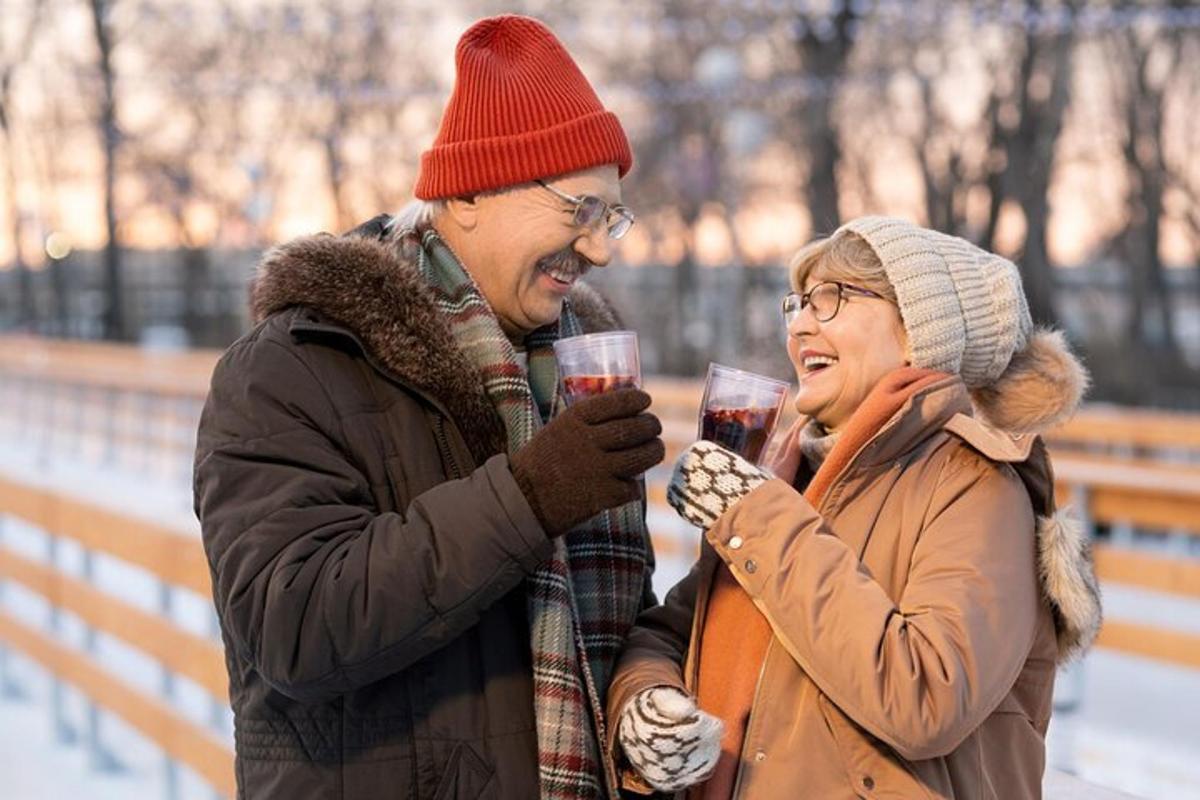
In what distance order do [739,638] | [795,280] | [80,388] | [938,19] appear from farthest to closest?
[80,388], [938,19], [795,280], [739,638]

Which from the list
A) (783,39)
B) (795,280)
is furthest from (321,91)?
(795,280)

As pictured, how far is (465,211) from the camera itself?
2277 mm

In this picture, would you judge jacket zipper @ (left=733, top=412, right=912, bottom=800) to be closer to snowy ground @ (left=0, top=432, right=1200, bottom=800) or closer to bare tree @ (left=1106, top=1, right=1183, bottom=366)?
snowy ground @ (left=0, top=432, right=1200, bottom=800)

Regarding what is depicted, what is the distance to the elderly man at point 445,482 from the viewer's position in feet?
6.35

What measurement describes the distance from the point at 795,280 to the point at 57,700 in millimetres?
4672

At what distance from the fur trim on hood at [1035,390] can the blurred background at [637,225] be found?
24.6 inches

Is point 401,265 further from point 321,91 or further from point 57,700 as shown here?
point 321,91

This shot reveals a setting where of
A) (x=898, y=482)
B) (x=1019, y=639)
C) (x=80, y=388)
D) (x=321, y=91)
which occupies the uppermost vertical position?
(x=321, y=91)

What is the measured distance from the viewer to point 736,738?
210 cm

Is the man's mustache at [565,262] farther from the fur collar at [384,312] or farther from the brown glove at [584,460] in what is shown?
the brown glove at [584,460]

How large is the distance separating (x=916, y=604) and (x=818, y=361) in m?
0.41

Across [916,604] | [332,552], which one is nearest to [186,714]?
[332,552]

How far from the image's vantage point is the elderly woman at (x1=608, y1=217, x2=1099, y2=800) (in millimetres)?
1942

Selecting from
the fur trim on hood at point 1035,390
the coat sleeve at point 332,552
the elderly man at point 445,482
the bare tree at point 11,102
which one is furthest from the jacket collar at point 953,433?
the bare tree at point 11,102
